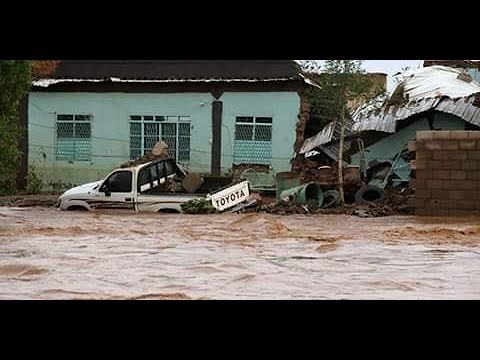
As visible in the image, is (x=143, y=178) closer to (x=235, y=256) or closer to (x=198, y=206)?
(x=198, y=206)

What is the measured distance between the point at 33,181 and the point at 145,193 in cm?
699

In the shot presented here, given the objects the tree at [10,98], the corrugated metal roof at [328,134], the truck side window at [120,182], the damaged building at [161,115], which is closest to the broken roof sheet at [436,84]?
the corrugated metal roof at [328,134]

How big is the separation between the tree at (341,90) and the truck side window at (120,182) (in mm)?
5127

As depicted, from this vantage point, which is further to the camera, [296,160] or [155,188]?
[296,160]

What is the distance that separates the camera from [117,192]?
18469mm

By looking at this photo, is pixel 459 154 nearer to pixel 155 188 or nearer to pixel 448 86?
pixel 448 86

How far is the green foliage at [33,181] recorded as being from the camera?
78.8ft

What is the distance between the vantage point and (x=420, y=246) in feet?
43.5

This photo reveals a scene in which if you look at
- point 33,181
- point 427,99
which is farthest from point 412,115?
point 33,181

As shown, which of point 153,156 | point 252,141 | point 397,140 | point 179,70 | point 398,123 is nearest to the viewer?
point 153,156

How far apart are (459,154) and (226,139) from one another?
→ 25.9ft

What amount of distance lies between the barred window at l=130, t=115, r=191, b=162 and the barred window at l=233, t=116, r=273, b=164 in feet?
5.08
